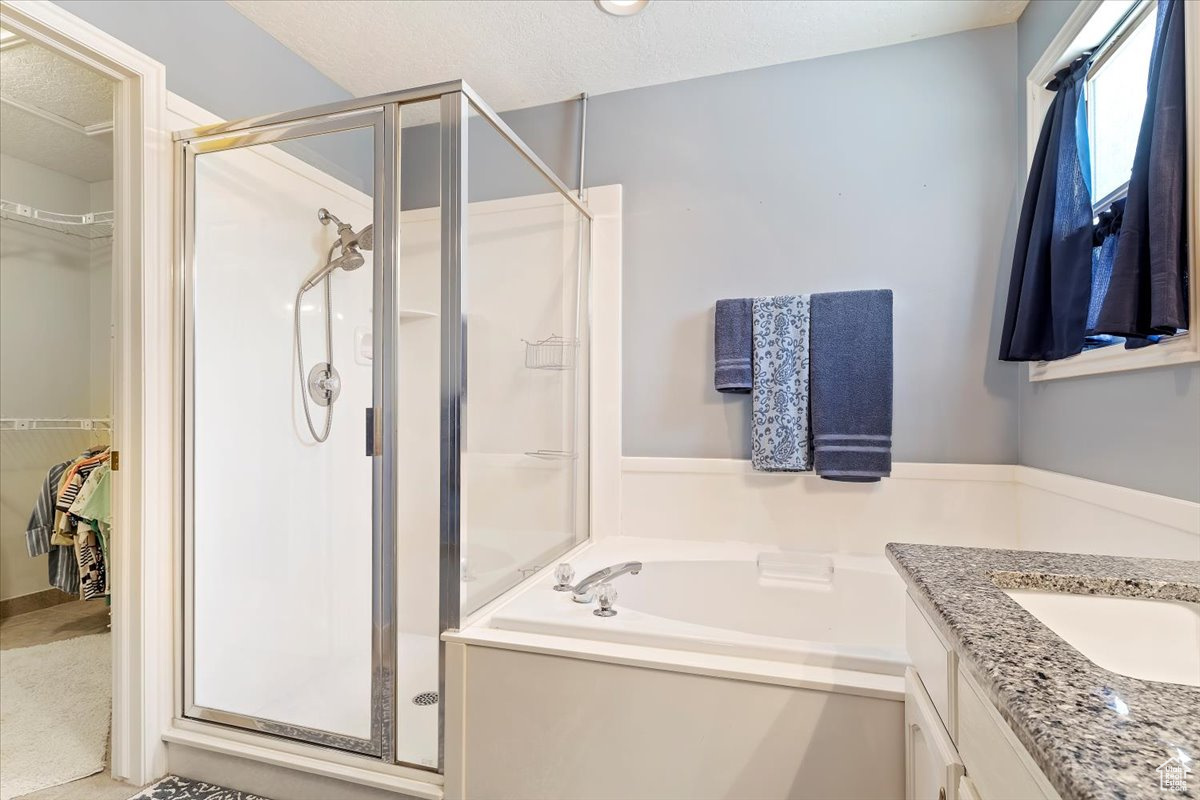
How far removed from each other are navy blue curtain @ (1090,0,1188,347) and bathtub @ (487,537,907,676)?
0.97 metres

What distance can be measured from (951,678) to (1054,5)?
2.00m

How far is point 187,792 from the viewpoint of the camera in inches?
65.0

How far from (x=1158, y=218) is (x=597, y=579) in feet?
5.05

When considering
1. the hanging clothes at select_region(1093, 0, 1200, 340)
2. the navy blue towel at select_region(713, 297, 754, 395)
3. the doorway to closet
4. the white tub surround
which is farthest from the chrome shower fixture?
the hanging clothes at select_region(1093, 0, 1200, 340)

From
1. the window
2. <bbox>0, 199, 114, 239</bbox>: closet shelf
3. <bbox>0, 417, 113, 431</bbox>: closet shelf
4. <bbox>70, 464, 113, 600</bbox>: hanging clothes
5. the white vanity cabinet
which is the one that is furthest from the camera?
<bbox>0, 417, 113, 431</bbox>: closet shelf

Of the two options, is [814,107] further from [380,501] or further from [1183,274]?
Answer: [380,501]

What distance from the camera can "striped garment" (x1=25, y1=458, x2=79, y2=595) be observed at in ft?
8.61

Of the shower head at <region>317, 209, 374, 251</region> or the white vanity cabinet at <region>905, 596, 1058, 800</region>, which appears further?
the shower head at <region>317, 209, 374, 251</region>

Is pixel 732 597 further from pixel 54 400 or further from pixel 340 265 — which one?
pixel 54 400

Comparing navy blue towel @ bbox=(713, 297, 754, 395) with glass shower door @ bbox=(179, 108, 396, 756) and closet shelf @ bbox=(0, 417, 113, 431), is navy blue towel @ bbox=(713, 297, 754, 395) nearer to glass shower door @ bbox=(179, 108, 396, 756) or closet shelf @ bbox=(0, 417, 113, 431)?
glass shower door @ bbox=(179, 108, 396, 756)

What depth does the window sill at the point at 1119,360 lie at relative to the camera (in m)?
1.21

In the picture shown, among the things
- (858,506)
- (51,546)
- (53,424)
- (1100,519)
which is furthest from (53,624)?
(1100,519)

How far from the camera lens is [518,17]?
202 centimetres

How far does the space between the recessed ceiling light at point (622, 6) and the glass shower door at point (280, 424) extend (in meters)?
0.90
